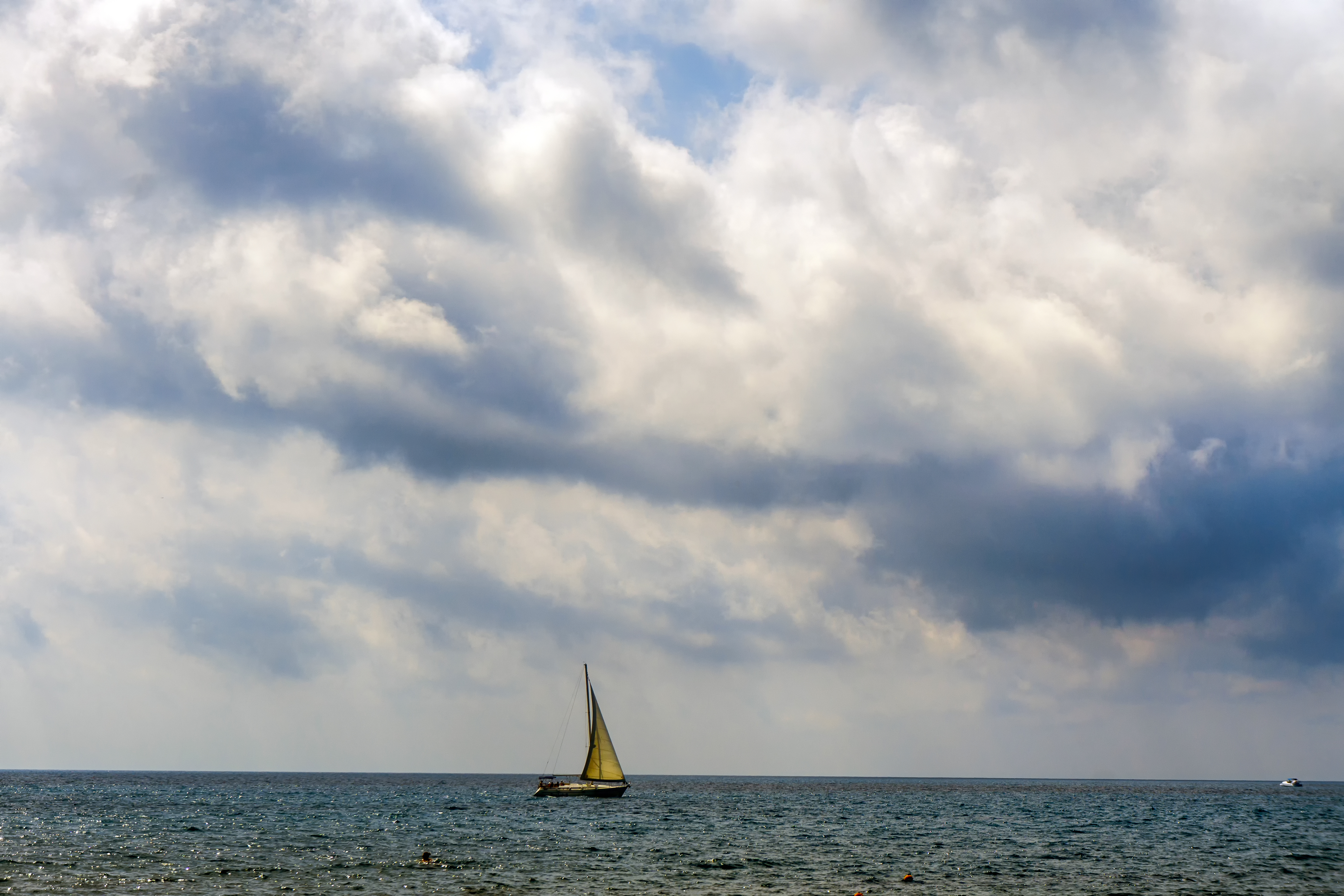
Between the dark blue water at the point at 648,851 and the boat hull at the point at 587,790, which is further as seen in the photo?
the boat hull at the point at 587,790

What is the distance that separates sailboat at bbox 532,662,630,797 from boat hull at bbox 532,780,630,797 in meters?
0.04

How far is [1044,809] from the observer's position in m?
164

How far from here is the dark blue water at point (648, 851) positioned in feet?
212

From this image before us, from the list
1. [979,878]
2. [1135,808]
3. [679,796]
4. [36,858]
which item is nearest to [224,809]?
[36,858]

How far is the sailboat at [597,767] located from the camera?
142 metres

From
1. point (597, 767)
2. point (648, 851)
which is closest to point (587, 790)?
point (597, 767)

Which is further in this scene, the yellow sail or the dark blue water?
the yellow sail

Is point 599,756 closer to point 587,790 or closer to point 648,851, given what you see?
point 587,790

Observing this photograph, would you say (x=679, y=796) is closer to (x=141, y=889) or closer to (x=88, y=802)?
(x=88, y=802)

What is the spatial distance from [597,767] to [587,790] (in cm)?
466

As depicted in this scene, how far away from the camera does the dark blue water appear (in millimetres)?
64562

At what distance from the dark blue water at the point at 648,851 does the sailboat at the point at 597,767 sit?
3.06 m

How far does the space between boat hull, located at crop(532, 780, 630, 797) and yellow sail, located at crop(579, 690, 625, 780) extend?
153 cm

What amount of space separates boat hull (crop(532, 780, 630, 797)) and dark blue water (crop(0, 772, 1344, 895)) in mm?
2625
